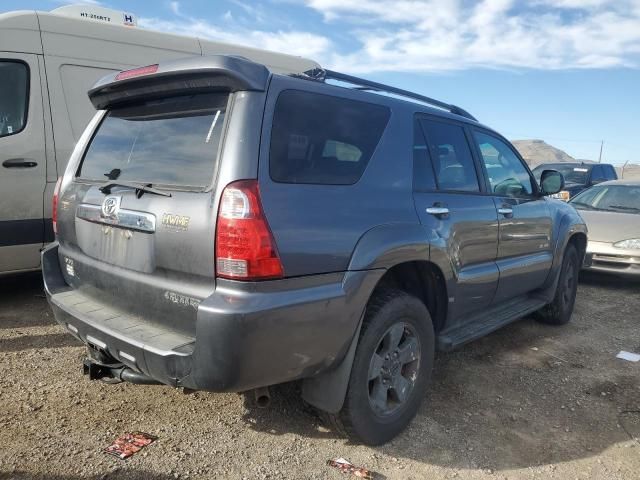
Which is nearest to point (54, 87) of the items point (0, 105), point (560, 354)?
point (0, 105)

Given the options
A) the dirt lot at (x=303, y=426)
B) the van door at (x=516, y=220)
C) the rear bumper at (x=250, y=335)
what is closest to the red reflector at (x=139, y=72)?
the rear bumper at (x=250, y=335)

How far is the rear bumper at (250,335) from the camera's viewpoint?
209 cm

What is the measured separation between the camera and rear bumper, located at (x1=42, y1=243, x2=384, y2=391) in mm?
2094

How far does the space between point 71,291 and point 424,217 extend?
6.84 feet

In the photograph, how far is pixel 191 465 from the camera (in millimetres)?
2553

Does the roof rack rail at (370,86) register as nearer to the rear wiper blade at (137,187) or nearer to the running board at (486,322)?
the rear wiper blade at (137,187)

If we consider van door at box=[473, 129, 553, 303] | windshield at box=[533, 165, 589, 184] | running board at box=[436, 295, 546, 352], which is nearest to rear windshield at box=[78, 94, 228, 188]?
running board at box=[436, 295, 546, 352]

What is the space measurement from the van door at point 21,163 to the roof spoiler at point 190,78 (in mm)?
2333

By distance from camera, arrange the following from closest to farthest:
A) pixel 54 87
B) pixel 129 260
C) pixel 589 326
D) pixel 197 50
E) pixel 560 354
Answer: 1. pixel 129 260
2. pixel 560 354
3. pixel 54 87
4. pixel 589 326
5. pixel 197 50

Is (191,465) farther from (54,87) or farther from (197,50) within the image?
(197,50)

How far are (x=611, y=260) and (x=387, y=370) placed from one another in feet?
17.4

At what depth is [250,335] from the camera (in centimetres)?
209

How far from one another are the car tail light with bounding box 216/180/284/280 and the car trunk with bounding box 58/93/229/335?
59mm

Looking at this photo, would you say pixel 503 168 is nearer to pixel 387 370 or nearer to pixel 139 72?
pixel 387 370
